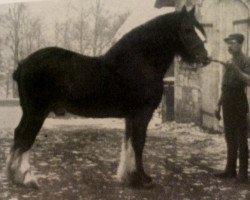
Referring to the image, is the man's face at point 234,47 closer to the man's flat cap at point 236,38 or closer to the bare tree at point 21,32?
the man's flat cap at point 236,38

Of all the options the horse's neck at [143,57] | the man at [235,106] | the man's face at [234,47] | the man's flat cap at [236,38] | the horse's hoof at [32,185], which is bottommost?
the horse's hoof at [32,185]

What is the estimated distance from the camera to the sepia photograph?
2.10 meters

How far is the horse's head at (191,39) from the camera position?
2.12 meters

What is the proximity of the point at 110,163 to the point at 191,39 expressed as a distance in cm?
69

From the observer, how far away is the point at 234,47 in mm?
2068

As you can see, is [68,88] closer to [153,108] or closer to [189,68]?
[153,108]

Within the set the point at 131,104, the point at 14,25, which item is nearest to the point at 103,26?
the point at 131,104

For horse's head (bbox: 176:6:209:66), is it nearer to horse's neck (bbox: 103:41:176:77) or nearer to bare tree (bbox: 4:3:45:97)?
horse's neck (bbox: 103:41:176:77)

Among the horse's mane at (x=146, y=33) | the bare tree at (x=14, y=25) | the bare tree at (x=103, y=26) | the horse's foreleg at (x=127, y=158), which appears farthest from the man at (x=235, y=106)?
the bare tree at (x=14, y=25)

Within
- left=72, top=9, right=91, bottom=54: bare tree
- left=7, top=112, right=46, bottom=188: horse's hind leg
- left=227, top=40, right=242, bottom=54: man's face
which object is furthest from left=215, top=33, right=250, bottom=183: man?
left=7, top=112, right=46, bottom=188: horse's hind leg

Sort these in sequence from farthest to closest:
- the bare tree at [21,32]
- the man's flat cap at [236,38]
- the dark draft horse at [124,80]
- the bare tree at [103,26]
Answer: the bare tree at [21,32] < the bare tree at [103,26] < the dark draft horse at [124,80] < the man's flat cap at [236,38]

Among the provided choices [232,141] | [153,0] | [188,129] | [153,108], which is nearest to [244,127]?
[232,141]

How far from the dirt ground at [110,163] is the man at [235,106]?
4 cm

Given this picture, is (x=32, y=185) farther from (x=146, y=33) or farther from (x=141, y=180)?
(x=146, y=33)
